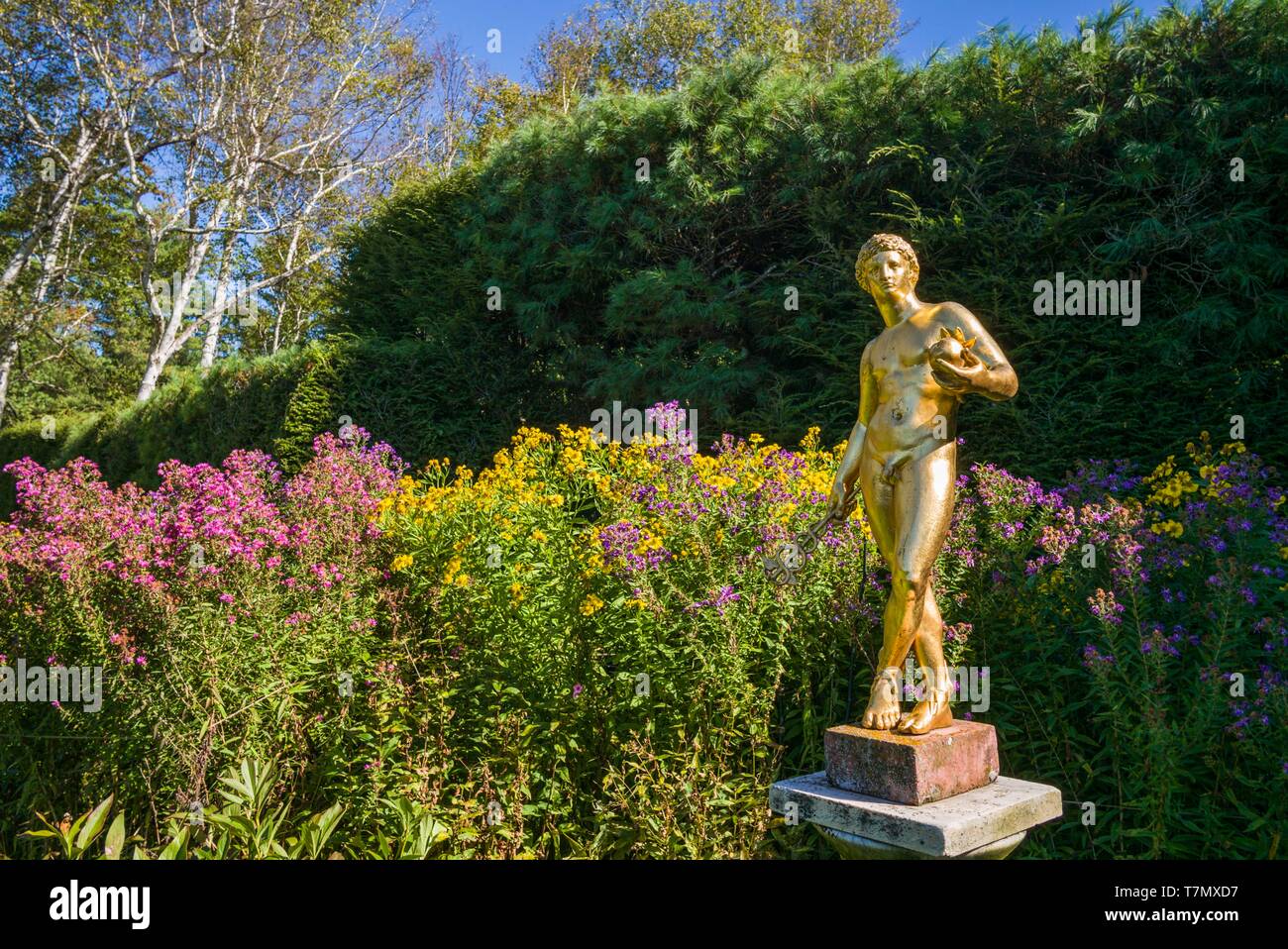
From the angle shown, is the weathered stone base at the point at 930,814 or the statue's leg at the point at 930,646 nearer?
the weathered stone base at the point at 930,814

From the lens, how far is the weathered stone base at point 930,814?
2412 mm

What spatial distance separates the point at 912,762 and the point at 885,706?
23 centimetres

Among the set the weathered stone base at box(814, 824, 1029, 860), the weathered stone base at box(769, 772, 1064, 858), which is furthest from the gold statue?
the weathered stone base at box(814, 824, 1029, 860)

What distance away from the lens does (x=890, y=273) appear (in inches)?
116

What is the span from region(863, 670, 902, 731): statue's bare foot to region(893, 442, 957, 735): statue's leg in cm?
4

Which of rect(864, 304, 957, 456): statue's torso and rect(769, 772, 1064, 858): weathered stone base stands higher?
rect(864, 304, 957, 456): statue's torso

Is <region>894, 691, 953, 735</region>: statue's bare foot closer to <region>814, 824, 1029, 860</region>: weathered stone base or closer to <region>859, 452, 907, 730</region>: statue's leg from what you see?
<region>859, 452, 907, 730</region>: statue's leg

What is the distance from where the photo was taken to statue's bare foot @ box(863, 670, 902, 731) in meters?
2.76

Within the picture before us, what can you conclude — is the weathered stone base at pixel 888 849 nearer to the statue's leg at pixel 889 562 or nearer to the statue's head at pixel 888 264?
the statue's leg at pixel 889 562

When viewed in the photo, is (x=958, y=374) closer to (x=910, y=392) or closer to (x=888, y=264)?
(x=910, y=392)

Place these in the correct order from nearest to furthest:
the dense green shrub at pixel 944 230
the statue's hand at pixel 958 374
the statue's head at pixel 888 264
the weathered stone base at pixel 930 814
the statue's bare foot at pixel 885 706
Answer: the weathered stone base at pixel 930 814 < the statue's hand at pixel 958 374 < the statue's bare foot at pixel 885 706 < the statue's head at pixel 888 264 < the dense green shrub at pixel 944 230

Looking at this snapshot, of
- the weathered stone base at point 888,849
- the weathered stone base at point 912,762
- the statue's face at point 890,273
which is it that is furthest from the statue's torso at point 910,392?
the weathered stone base at point 888,849
